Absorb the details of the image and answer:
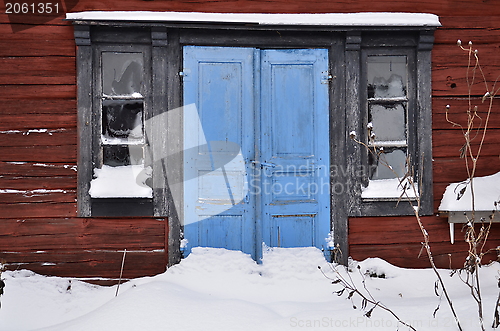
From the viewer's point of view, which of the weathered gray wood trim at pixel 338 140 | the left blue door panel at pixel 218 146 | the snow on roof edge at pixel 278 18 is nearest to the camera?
the snow on roof edge at pixel 278 18

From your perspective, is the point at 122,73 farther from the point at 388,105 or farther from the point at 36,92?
the point at 388,105

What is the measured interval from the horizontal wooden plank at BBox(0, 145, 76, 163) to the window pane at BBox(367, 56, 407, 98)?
3139 mm

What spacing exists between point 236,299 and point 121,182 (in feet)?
5.26

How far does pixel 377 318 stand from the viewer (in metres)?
2.88

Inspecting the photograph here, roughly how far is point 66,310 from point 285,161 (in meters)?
2.49

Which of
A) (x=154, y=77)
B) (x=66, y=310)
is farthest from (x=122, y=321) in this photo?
(x=154, y=77)

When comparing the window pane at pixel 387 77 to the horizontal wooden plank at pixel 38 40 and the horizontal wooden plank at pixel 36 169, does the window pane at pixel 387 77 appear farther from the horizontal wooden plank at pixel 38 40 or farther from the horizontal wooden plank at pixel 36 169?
the horizontal wooden plank at pixel 36 169

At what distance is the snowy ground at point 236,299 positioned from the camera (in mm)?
2818

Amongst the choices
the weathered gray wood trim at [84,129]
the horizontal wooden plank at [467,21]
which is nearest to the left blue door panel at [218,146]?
the weathered gray wood trim at [84,129]

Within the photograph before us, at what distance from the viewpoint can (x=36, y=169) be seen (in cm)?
375

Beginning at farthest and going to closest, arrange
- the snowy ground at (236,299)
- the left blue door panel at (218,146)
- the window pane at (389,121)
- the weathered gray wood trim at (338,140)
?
1. the window pane at (389,121)
2. the weathered gray wood trim at (338,140)
3. the left blue door panel at (218,146)
4. the snowy ground at (236,299)

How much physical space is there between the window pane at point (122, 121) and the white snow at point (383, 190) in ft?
7.88

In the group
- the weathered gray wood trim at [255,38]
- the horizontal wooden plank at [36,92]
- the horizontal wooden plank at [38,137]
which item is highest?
the weathered gray wood trim at [255,38]

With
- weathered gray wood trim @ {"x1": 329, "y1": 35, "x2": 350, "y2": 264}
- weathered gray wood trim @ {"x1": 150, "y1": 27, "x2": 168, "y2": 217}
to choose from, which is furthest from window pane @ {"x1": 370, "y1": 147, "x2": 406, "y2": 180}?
weathered gray wood trim @ {"x1": 150, "y1": 27, "x2": 168, "y2": 217}
